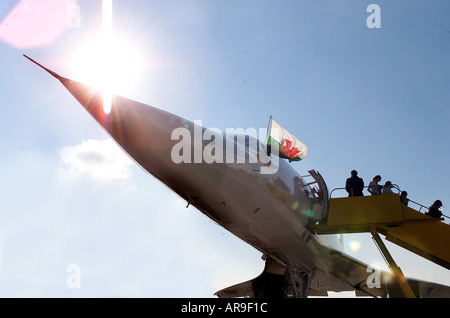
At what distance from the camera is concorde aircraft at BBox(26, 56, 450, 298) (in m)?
7.27

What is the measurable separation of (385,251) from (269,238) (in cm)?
298

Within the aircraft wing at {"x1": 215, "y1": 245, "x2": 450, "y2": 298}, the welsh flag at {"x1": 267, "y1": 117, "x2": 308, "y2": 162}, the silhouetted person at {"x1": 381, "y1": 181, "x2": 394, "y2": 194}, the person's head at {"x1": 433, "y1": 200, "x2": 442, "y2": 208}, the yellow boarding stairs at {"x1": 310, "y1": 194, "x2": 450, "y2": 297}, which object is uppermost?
the welsh flag at {"x1": 267, "y1": 117, "x2": 308, "y2": 162}

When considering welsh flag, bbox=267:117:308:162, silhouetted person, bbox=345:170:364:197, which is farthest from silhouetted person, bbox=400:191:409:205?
welsh flag, bbox=267:117:308:162

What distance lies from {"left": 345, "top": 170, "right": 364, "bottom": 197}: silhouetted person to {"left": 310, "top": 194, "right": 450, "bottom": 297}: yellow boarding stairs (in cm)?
71

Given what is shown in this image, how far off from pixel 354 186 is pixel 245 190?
4124 millimetres

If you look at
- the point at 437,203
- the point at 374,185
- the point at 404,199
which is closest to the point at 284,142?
the point at 374,185

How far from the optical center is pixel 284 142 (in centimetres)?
1297

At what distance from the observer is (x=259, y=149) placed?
9.76 m

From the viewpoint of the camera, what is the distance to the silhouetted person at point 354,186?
1085 cm

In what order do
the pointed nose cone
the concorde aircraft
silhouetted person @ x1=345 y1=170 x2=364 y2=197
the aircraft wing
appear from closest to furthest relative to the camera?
the pointed nose cone
the concorde aircraft
silhouetted person @ x1=345 y1=170 x2=364 y2=197
the aircraft wing

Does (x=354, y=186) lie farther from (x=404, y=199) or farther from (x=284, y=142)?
(x=284, y=142)

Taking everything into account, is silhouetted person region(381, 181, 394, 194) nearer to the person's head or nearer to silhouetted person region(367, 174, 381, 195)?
silhouetted person region(367, 174, 381, 195)
